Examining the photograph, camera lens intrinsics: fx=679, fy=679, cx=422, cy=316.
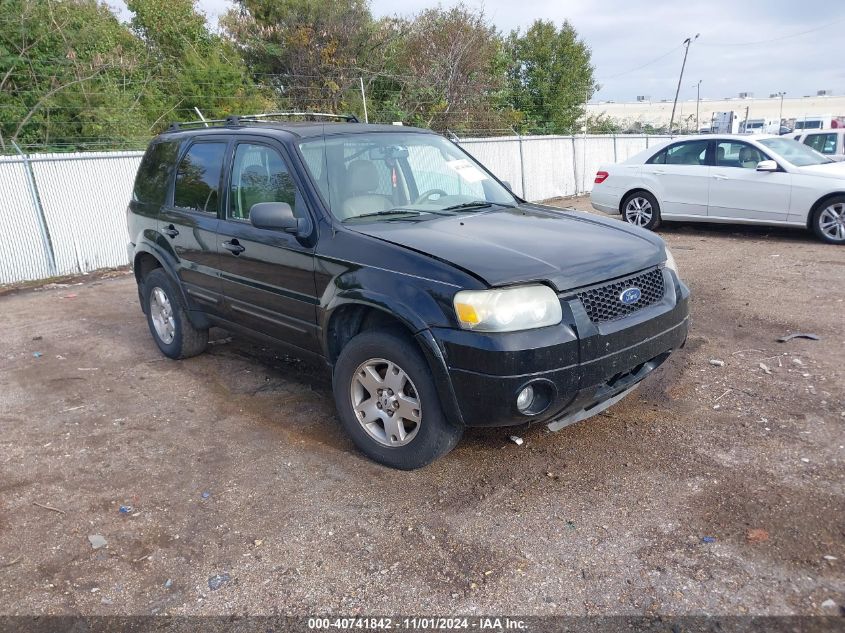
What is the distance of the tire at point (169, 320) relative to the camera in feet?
18.6

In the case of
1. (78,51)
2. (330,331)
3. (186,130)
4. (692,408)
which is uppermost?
(78,51)

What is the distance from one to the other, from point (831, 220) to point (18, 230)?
11.4 meters

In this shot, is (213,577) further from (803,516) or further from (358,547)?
(803,516)

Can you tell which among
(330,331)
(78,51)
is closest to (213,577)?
(330,331)

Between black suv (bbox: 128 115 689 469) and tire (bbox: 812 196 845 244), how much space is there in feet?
22.2

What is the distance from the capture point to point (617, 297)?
3545 millimetres

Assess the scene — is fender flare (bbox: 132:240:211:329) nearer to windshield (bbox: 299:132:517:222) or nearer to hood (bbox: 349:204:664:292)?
windshield (bbox: 299:132:517:222)

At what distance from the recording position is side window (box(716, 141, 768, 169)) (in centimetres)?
1005

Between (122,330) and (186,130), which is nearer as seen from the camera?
(186,130)

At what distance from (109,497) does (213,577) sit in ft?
3.59

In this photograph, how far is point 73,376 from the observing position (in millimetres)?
5723

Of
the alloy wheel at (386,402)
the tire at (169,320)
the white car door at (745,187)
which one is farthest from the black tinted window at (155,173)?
the white car door at (745,187)

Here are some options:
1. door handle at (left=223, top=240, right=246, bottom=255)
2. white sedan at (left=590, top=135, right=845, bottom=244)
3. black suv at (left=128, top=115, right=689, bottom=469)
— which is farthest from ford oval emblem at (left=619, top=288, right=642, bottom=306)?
white sedan at (left=590, top=135, right=845, bottom=244)

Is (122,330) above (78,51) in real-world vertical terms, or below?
below
